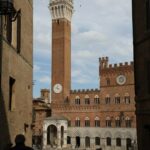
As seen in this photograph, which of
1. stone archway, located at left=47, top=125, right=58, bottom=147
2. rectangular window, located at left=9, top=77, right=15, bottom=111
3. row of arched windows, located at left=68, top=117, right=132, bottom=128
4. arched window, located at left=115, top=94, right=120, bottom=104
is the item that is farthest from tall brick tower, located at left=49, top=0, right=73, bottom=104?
rectangular window, located at left=9, top=77, right=15, bottom=111

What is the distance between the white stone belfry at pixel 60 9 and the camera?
63812mm

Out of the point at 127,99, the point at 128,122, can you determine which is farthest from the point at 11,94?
the point at 127,99

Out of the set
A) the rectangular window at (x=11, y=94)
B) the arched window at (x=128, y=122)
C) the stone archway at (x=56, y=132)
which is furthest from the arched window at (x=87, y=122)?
the rectangular window at (x=11, y=94)

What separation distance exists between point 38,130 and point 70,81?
10.5m

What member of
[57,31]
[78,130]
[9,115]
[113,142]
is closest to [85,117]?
[78,130]

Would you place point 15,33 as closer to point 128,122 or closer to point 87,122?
point 128,122

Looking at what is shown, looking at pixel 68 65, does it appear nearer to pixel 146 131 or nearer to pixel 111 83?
pixel 111 83

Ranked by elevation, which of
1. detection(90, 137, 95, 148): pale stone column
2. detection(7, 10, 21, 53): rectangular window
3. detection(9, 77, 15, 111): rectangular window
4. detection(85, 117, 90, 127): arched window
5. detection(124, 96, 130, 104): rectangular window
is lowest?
detection(90, 137, 95, 148): pale stone column

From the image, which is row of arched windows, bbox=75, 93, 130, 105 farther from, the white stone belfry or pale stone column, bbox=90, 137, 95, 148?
the white stone belfry

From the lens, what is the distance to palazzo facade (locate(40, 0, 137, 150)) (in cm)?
5538

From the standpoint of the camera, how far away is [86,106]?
59.7m

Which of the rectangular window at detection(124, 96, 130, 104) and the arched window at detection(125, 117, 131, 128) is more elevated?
the rectangular window at detection(124, 96, 130, 104)

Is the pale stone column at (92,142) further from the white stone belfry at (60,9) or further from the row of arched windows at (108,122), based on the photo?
the white stone belfry at (60,9)

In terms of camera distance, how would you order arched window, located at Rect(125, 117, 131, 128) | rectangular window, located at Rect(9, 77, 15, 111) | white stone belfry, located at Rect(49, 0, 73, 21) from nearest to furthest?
rectangular window, located at Rect(9, 77, 15, 111) < arched window, located at Rect(125, 117, 131, 128) < white stone belfry, located at Rect(49, 0, 73, 21)
